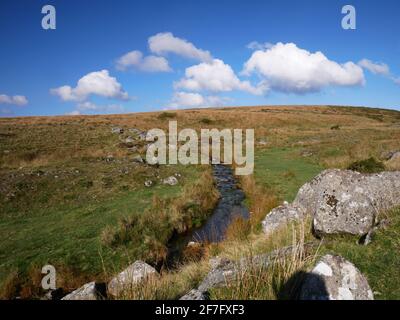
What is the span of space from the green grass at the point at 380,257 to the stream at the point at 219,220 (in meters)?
8.28

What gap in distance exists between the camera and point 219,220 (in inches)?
800

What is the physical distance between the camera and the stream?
1652 cm

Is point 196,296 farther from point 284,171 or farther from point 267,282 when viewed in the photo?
point 284,171

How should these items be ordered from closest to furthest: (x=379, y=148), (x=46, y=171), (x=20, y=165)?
1. (x=46, y=171)
2. (x=20, y=165)
3. (x=379, y=148)

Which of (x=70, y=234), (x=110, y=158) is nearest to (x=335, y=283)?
(x=70, y=234)

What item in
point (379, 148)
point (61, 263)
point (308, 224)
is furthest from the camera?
point (379, 148)

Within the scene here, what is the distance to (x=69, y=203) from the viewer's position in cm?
2155

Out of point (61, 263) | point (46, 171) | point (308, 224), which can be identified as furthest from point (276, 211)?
point (46, 171)

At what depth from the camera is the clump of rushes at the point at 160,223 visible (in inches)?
615

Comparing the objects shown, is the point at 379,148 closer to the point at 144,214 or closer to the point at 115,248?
the point at 144,214

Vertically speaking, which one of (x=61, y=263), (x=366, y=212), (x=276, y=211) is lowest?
(x=61, y=263)

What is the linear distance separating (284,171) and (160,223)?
50.7 ft

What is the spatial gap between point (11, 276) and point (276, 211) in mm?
11371

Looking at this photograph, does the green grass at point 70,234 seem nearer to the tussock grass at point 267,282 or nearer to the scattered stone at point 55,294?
the scattered stone at point 55,294
